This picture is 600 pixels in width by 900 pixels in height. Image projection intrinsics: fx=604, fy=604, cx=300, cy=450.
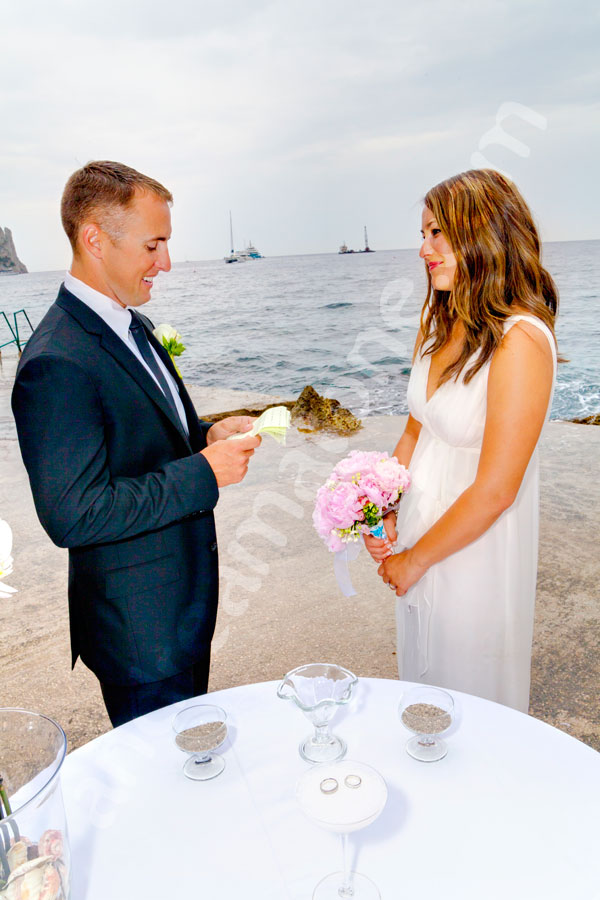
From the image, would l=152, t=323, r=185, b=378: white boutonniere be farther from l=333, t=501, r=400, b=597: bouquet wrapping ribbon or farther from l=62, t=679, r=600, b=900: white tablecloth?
l=62, t=679, r=600, b=900: white tablecloth

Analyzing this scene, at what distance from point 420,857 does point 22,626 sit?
308cm

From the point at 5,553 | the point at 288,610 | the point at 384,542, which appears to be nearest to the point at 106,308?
the point at 5,553

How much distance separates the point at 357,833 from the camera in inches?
38.2

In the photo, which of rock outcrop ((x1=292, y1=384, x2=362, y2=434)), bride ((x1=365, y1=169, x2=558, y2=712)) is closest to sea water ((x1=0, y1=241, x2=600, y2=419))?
rock outcrop ((x1=292, y1=384, x2=362, y2=434))

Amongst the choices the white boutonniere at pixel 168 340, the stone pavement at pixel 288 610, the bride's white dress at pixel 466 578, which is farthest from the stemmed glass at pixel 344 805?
the stone pavement at pixel 288 610

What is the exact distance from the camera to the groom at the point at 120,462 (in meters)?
1.31

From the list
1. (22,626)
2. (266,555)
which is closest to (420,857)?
(22,626)

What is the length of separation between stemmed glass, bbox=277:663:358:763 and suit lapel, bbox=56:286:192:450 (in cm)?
73

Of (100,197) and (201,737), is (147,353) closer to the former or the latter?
(100,197)

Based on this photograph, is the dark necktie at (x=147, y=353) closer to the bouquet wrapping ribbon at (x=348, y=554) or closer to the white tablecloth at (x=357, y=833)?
the bouquet wrapping ribbon at (x=348, y=554)

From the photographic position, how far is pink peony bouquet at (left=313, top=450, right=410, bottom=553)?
1.55 m

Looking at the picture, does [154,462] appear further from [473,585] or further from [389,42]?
[389,42]

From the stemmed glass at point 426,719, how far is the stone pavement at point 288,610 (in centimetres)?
160

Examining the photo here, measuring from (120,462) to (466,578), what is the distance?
1.06 meters
